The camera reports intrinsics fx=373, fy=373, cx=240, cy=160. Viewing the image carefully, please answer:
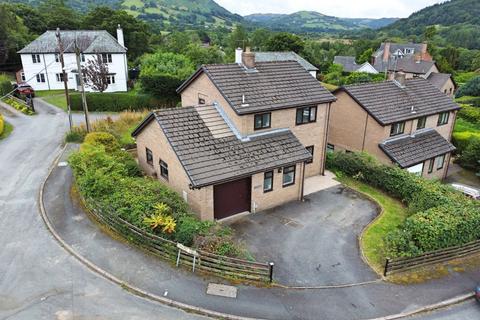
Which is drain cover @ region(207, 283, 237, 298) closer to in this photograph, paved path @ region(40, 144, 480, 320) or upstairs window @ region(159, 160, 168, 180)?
paved path @ region(40, 144, 480, 320)

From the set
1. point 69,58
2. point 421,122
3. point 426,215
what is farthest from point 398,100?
point 69,58

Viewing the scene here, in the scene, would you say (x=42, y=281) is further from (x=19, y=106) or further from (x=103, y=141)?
(x=19, y=106)

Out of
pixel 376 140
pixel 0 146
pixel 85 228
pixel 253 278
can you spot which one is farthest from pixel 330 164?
pixel 0 146

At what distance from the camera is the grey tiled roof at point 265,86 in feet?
74.5

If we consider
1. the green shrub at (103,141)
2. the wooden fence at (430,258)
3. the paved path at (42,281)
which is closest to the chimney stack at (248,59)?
the green shrub at (103,141)

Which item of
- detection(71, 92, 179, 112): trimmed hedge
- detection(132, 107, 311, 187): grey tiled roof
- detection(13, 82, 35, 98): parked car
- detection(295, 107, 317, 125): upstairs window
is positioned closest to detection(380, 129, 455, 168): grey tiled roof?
detection(295, 107, 317, 125): upstairs window

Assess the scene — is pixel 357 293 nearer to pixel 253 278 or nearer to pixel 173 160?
pixel 253 278

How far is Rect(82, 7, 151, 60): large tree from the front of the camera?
7781cm

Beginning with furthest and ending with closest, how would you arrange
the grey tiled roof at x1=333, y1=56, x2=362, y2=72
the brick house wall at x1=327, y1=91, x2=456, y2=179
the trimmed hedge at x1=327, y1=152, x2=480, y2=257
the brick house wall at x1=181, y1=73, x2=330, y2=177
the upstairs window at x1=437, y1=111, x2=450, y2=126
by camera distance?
the grey tiled roof at x1=333, y1=56, x2=362, y2=72 → the upstairs window at x1=437, y1=111, x2=450, y2=126 → the brick house wall at x1=327, y1=91, x2=456, y2=179 → the brick house wall at x1=181, y1=73, x2=330, y2=177 → the trimmed hedge at x1=327, y1=152, x2=480, y2=257

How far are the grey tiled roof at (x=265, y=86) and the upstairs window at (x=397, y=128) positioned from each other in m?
7.22

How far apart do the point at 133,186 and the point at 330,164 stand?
15888mm

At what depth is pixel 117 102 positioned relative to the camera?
153 ft

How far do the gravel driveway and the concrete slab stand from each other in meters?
0.62

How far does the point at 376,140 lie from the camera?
29.2 m
